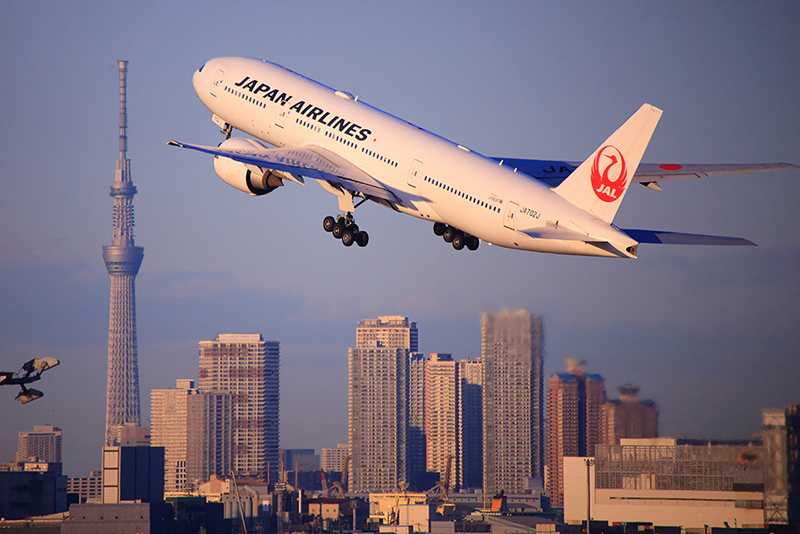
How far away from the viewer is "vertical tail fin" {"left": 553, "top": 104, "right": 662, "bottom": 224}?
1615 inches

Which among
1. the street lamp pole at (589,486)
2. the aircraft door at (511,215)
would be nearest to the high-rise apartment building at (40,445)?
the street lamp pole at (589,486)

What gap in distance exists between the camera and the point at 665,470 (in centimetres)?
7344

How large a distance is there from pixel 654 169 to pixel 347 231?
47.7 feet

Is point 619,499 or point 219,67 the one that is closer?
point 219,67

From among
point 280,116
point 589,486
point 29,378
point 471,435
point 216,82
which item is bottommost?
point 471,435

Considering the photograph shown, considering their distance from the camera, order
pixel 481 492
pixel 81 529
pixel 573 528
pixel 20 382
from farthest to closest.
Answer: pixel 481 492
pixel 81 529
pixel 573 528
pixel 20 382

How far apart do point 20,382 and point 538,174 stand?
1272 inches

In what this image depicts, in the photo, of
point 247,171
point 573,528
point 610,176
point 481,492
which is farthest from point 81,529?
point 481,492

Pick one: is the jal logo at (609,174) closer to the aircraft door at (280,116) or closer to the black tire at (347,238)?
the black tire at (347,238)

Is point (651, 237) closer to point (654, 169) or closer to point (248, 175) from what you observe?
point (654, 169)

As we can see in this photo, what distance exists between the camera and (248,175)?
177 feet

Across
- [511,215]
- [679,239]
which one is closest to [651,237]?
[679,239]

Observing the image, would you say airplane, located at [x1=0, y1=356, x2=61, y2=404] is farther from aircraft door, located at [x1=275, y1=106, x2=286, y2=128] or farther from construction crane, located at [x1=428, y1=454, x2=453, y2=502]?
construction crane, located at [x1=428, y1=454, x2=453, y2=502]

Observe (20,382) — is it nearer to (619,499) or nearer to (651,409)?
(651,409)
